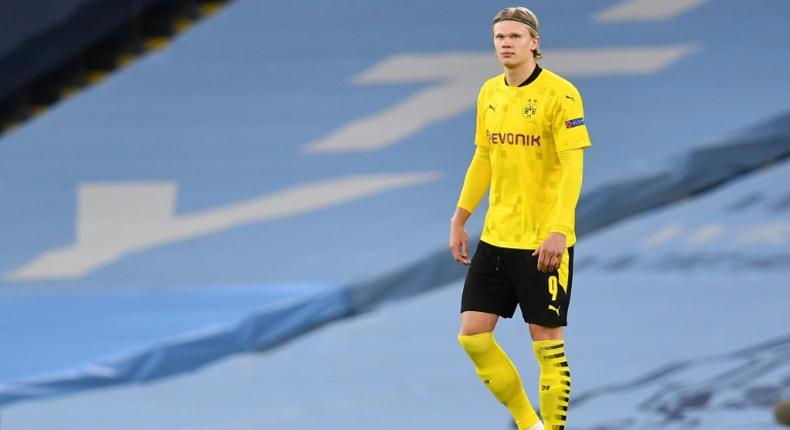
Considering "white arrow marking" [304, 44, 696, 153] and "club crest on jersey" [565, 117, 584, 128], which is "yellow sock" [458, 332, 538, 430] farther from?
"white arrow marking" [304, 44, 696, 153]

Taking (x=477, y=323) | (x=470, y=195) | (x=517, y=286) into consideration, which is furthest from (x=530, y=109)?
(x=477, y=323)

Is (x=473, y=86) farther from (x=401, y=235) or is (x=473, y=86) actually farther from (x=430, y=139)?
(x=401, y=235)

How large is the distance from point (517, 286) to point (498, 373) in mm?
228

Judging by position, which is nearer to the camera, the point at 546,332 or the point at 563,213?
the point at 563,213

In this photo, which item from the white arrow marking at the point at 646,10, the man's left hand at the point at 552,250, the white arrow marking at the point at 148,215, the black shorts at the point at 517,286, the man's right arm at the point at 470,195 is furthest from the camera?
the white arrow marking at the point at 646,10

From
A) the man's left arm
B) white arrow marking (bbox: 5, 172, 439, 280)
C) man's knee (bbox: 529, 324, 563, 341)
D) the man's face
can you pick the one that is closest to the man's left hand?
the man's left arm

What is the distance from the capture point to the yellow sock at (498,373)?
327cm

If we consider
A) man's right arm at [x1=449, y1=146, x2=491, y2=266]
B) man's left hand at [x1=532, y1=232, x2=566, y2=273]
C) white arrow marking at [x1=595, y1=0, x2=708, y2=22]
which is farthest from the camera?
white arrow marking at [x1=595, y1=0, x2=708, y2=22]

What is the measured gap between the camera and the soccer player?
3133mm

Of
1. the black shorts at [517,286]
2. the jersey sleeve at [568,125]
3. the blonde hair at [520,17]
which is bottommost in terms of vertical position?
the black shorts at [517,286]

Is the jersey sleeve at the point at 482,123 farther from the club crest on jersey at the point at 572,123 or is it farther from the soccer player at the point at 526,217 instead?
the club crest on jersey at the point at 572,123

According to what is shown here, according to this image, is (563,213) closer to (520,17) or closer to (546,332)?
(546,332)

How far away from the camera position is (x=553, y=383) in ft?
10.6

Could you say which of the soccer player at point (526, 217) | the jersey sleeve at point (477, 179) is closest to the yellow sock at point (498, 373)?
the soccer player at point (526, 217)
